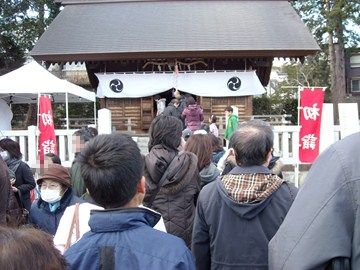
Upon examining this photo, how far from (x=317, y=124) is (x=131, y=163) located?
5844mm

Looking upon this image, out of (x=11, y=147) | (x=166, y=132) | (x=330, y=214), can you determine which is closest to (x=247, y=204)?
(x=166, y=132)

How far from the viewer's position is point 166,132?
3.45 metres

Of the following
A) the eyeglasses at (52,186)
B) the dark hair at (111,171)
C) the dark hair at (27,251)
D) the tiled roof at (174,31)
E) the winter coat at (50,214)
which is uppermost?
the tiled roof at (174,31)

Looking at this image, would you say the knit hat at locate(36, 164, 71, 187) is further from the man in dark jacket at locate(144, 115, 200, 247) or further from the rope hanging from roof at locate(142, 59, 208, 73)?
the rope hanging from roof at locate(142, 59, 208, 73)

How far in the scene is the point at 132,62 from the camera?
16359 millimetres

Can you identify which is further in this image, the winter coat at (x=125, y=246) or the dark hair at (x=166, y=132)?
the dark hair at (x=166, y=132)

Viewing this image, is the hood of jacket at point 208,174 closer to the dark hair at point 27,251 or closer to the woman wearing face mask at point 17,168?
the woman wearing face mask at point 17,168

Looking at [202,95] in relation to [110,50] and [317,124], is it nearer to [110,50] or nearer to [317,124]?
[110,50]

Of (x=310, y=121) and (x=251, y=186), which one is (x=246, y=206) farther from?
(x=310, y=121)

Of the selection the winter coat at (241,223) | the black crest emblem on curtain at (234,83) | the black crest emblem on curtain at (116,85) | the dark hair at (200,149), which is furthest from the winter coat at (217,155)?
the black crest emblem on curtain at (116,85)

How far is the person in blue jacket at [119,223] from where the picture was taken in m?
1.71

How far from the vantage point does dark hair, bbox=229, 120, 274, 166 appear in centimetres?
257

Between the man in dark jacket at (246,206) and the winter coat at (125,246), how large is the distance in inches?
31.5

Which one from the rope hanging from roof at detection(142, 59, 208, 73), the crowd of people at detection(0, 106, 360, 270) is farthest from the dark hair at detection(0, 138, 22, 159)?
the rope hanging from roof at detection(142, 59, 208, 73)
